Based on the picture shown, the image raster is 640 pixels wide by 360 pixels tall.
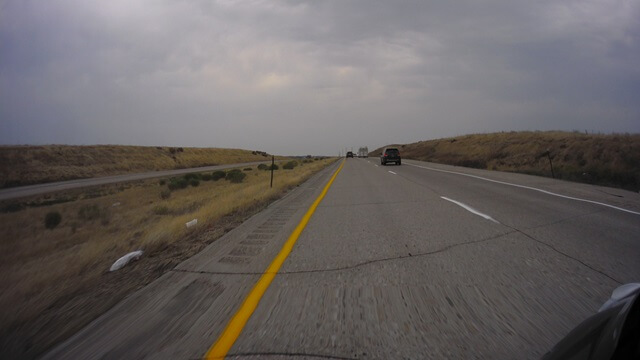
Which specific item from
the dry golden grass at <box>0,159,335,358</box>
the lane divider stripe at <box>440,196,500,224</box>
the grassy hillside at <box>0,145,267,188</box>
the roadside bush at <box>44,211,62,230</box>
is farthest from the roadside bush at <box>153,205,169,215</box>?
the grassy hillside at <box>0,145,267,188</box>

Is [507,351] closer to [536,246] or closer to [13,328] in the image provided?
[536,246]

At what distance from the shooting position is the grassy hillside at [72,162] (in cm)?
3209

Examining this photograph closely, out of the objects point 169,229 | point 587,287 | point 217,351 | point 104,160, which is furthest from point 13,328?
point 104,160

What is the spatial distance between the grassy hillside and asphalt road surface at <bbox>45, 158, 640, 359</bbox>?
33676 mm

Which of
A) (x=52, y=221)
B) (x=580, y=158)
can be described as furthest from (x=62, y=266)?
(x=580, y=158)

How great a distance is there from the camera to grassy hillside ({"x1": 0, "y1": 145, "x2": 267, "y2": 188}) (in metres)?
32.1

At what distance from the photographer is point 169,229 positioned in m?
6.90

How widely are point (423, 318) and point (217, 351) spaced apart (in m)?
1.76

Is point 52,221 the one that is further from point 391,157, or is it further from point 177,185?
point 391,157

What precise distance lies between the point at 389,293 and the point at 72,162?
50.2 metres

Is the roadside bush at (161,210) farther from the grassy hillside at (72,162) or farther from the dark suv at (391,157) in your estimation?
the dark suv at (391,157)

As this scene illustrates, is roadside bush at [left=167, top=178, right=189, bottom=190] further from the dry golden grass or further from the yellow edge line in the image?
the yellow edge line

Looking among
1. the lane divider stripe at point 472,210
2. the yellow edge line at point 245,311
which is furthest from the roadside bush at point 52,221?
the lane divider stripe at point 472,210

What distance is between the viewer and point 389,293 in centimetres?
346
